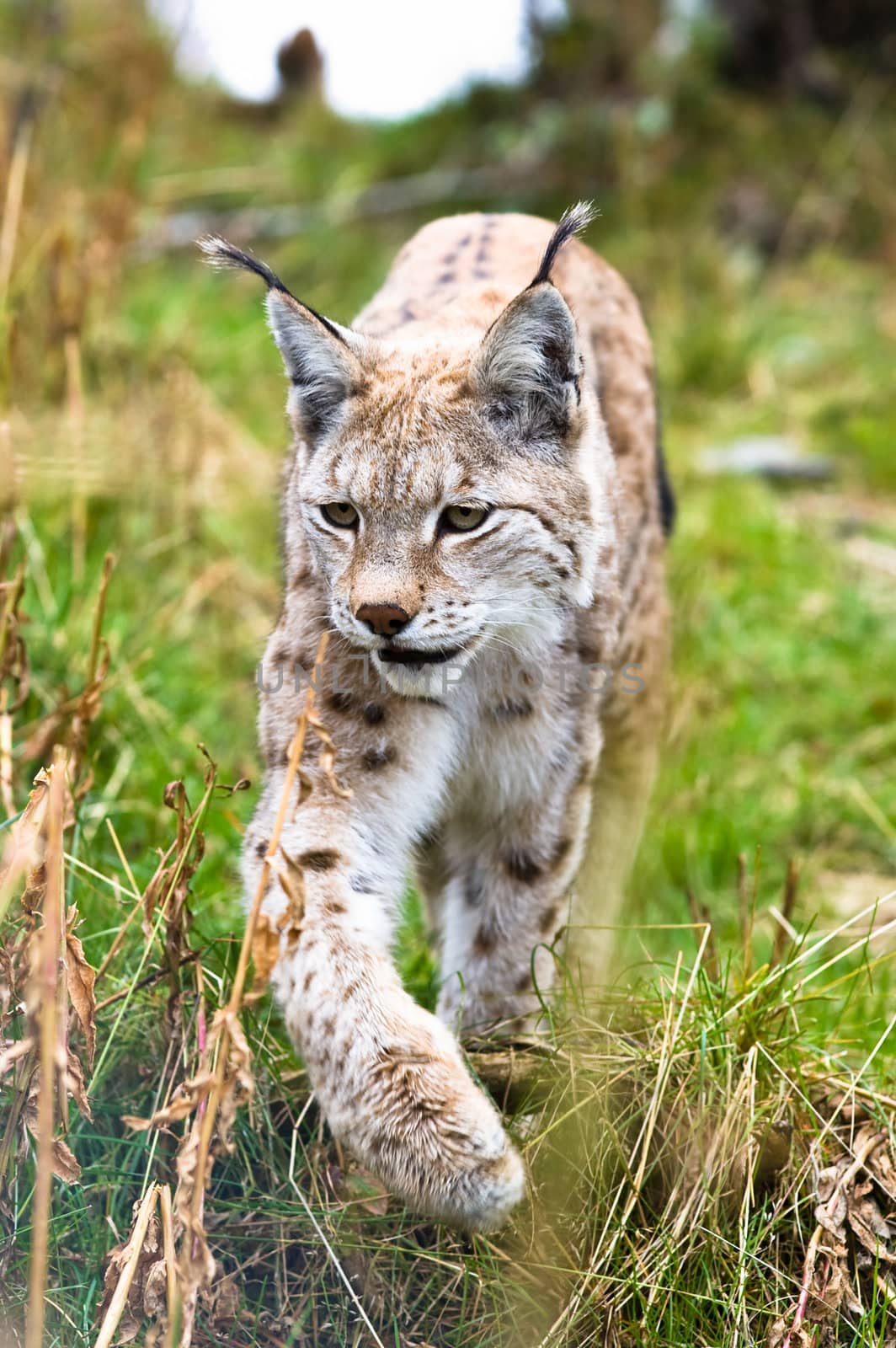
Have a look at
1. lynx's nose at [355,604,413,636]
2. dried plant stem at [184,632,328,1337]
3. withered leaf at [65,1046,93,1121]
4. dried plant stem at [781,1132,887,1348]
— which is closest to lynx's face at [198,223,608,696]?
lynx's nose at [355,604,413,636]

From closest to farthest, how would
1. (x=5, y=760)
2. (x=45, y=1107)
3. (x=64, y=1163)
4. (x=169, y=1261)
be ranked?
1. (x=45, y=1107)
2. (x=169, y=1261)
3. (x=64, y=1163)
4. (x=5, y=760)

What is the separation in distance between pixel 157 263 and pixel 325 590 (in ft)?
20.9

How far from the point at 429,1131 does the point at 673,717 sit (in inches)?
86.1

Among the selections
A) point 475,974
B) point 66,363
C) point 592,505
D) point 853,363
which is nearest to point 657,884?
point 475,974

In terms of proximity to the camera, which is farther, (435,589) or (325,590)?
(325,590)

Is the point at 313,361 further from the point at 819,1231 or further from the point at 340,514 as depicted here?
the point at 819,1231

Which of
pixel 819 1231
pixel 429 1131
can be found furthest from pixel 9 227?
pixel 819 1231

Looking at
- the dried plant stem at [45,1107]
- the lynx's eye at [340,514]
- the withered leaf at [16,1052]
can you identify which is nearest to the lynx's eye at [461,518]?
the lynx's eye at [340,514]

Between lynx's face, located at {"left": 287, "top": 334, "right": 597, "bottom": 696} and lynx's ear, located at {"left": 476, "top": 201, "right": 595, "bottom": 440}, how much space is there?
1cm

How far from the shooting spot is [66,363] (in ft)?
17.9

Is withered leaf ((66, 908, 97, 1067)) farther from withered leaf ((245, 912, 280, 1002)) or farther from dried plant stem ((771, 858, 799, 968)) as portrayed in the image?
dried plant stem ((771, 858, 799, 968))

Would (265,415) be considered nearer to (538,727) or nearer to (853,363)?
(853,363)

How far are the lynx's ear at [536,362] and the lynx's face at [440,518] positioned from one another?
0.05 feet

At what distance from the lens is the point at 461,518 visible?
9.70 ft
